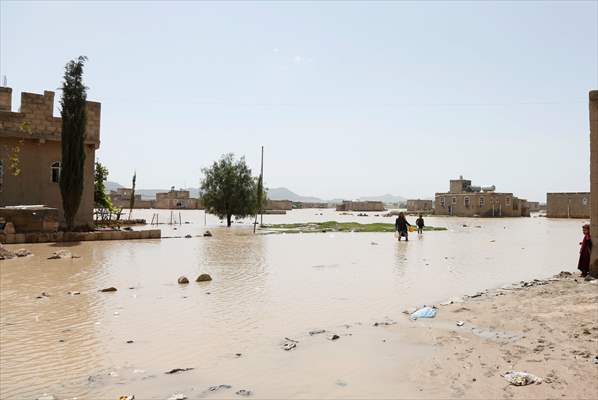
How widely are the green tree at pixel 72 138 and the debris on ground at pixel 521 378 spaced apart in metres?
22.1

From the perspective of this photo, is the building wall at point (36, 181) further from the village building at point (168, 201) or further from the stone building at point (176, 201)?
the stone building at point (176, 201)

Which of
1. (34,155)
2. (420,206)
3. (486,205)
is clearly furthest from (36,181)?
(420,206)

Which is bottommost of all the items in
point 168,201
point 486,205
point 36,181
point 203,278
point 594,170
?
point 203,278

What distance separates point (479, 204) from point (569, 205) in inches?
481

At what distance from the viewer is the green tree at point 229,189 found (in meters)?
39.3

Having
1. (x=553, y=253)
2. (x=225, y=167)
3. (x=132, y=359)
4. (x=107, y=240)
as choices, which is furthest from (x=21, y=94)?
(x=553, y=253)

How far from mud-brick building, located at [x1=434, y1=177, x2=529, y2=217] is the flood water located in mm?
60803

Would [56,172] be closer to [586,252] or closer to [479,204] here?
[586,252]

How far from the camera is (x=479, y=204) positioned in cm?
7356

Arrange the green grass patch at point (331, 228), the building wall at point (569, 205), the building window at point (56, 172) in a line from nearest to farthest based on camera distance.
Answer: the building window at point (56, 172) < the green grass patch at point (331, 228) < the building wall at point (569, 205)

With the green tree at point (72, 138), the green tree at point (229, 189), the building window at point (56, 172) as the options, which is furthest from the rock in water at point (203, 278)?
the green tree at point (229, 189)

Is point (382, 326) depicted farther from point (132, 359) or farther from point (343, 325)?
point (132, 359)

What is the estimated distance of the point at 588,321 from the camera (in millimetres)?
6789

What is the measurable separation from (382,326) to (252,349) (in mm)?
2255
